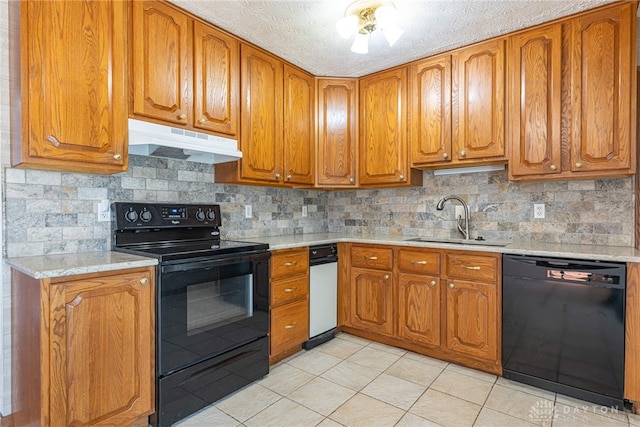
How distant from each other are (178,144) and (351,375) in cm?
188

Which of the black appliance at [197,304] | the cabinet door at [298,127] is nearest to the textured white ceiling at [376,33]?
the cabinet door at [298,127]

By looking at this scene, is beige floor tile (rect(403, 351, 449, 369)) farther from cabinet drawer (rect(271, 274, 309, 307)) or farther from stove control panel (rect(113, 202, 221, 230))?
stove control panel (rect(113, 202, 221, 230))

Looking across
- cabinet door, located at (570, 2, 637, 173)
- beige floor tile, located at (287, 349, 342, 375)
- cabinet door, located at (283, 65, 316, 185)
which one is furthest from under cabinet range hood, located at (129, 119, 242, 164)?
cabinet door, located at (570, 2, 637, 173)

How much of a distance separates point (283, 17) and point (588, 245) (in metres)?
2.58

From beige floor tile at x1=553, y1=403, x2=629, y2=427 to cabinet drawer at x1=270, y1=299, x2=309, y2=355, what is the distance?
164cm

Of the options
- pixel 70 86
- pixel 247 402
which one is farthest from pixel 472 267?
pixel 70 86

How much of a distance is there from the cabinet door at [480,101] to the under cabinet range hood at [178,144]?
1.73 meters

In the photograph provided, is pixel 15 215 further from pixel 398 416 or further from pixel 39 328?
pixel 398 416

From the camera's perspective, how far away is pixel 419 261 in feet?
8.64

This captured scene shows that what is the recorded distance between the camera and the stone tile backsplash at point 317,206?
186 cm

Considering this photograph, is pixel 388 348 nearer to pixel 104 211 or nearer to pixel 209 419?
pixel 209 419

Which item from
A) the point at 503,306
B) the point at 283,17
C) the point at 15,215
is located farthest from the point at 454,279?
the point at 15,215

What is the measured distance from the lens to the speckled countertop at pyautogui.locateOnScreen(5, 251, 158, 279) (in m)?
1.42

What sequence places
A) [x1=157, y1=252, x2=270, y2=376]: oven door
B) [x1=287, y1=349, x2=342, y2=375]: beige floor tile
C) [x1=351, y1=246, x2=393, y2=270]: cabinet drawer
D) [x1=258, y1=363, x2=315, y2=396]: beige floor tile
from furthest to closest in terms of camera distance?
[x1=351, y1=246, x2=393, y2=270]: cabinet drawer, [x1=287, y1=349, x2=342, y2=375]: beige floor tile, [x1=258, y1=363, x2=315, y2=396]: beige floor tile, [x1=157, y1=252, x2=270, y2=376]: oven door
